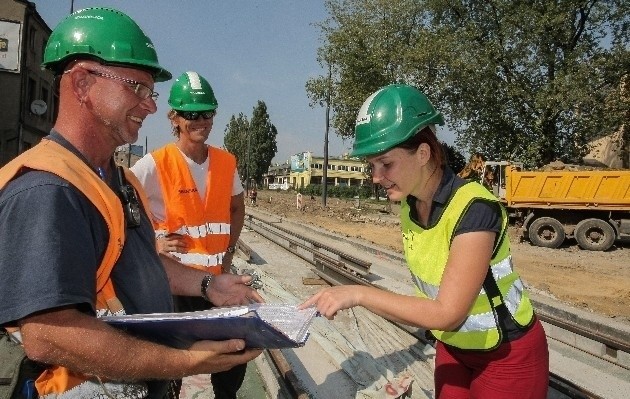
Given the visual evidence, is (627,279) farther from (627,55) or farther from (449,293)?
(627,55)

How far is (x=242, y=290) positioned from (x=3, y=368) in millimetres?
1244

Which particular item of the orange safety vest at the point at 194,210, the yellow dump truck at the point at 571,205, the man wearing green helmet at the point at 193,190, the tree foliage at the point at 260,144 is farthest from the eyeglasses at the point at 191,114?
the tree foliage at the point at 260,144

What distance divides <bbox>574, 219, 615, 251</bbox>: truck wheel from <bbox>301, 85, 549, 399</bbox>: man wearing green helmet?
56.5 feet

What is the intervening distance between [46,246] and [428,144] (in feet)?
5.42

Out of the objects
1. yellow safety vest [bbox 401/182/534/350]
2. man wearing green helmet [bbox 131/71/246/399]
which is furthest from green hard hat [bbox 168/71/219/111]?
yellow safety vest [bbox 401/182/534/350]

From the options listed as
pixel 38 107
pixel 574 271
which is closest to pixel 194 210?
pixel 574 271

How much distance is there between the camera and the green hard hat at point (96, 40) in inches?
66.2

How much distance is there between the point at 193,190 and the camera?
3686 mm

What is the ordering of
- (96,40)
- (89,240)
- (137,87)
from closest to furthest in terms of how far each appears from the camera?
(89,240)
(96,40)
(137,87)

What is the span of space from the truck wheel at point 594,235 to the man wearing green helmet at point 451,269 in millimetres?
17221

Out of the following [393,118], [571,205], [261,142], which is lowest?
[571,205]

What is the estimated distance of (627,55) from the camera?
25.7 meters

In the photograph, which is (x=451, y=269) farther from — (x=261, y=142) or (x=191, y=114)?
(x=261, y=142)

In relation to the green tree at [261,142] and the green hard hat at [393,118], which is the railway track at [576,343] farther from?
the green tree at [261,142]
